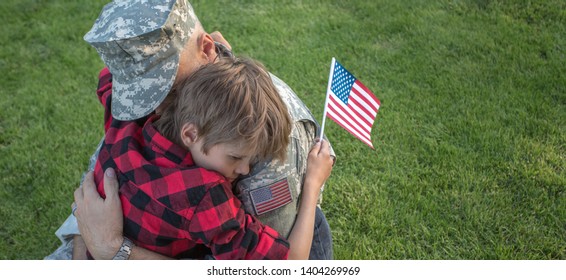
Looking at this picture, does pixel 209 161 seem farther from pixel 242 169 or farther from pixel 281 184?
pixel 281 184

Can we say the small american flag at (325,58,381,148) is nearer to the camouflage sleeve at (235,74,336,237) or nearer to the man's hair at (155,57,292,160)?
the camouflage sleeve at (235,74,336,237)

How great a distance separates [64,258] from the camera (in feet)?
8.66

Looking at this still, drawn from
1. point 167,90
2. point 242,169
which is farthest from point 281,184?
point 167,90

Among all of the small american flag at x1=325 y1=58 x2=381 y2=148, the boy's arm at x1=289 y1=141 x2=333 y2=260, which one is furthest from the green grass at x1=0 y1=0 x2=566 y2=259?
the boy's arm at x1=289 y1=141 x2=333 y2=260

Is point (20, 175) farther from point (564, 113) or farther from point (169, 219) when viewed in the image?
point (564, 113)

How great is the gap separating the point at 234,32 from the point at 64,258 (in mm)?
3231

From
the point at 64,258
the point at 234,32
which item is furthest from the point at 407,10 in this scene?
the point at 64,258

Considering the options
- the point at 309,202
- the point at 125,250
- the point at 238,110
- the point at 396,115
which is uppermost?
the point at 238,110

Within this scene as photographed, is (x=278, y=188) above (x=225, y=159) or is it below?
below

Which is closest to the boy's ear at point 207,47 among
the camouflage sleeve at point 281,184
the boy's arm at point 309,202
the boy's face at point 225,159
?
the camouflage sleeve at point 281,184

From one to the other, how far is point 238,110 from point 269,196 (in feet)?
1.12

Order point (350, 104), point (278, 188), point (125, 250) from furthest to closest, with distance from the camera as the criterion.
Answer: point (350, 104), point (125, 250), point (278, 188)

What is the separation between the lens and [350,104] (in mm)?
2607

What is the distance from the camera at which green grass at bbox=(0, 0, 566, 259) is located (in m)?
3.42
